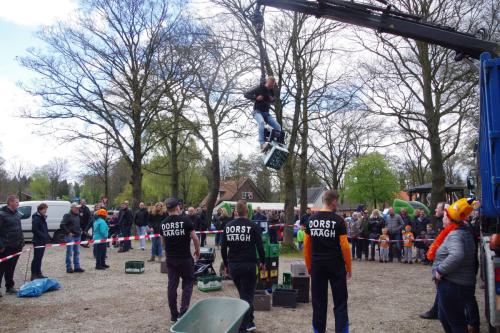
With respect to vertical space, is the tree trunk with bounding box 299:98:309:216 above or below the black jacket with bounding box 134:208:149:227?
above

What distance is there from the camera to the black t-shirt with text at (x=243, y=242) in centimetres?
630

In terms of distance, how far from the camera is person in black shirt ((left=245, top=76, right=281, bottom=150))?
7.34m

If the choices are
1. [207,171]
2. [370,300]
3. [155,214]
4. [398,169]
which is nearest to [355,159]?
[398,169]

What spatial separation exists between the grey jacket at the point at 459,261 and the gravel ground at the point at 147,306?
8.08 feet

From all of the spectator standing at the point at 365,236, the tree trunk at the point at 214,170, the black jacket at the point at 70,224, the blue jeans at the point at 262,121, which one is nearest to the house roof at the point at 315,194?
the tree trunk at the point at 214,170

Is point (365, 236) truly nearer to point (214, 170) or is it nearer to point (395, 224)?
point (395, 224)

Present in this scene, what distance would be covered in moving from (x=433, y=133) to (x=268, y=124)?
1173 centimetres

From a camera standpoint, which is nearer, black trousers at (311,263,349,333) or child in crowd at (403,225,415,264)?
black trousers at (311,263,349,333)

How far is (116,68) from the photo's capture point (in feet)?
67.4

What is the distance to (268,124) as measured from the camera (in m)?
7.52

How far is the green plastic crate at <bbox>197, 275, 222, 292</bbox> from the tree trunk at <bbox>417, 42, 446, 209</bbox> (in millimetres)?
10749

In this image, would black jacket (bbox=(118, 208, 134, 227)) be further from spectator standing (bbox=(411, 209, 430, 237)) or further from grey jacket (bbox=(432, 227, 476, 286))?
grey jacket (bbox=(432, 227, 476, 286))

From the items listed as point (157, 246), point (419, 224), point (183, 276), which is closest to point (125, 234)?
point (157, 246)

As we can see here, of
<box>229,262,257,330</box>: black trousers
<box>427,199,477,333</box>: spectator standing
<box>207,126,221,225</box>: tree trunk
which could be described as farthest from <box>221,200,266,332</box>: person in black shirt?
<box>207,126,221,225</box>: tree trunk
